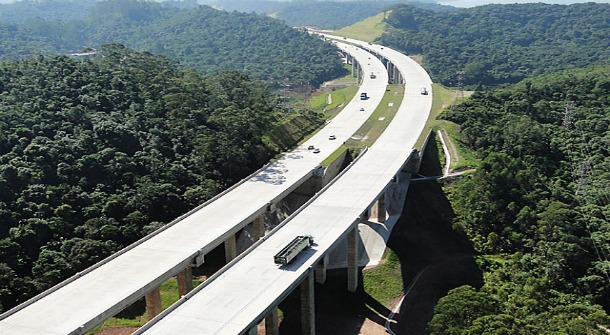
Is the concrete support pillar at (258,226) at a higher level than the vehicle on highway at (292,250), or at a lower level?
lower

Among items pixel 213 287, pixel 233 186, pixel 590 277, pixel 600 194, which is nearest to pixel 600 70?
pixel 600 194

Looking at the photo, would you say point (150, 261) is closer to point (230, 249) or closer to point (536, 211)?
point (230, 249)

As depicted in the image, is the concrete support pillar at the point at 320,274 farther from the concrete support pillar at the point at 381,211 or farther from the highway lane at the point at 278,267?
the concrete support pillar at the point at 381,211

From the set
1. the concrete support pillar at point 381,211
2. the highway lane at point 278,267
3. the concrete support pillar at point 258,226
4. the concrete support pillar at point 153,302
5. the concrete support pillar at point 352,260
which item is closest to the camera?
the highway lane at point 278,267

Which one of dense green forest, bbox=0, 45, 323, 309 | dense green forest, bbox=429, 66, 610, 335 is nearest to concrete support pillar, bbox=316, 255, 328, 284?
dense green forest, bbox=429, 66, 610, 335

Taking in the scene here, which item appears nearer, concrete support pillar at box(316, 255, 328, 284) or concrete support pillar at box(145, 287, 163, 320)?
concrete support pillar at box(145, 287, 163, 320)

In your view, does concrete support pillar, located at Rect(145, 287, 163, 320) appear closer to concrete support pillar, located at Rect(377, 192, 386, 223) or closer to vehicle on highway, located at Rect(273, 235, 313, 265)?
vehicle on highway, located at Rect(273, 235, 313, 265)

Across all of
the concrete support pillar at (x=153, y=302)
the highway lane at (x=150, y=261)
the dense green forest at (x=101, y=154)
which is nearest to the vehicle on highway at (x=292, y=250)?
the highway lane at (x=150, y=261)
